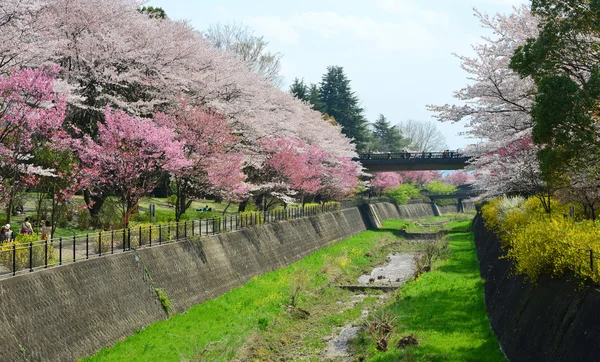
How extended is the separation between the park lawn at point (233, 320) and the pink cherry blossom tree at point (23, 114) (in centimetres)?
720

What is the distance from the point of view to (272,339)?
2384cm

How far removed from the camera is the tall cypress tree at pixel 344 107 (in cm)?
10162

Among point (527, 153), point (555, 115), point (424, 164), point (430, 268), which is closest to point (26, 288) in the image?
point (555, 115)

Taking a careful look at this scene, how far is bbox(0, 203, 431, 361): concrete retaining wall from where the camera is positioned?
17156 mm

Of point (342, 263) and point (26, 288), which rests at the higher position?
point (26, 288)

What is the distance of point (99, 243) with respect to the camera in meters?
23.0

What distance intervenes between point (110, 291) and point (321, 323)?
9132 mm

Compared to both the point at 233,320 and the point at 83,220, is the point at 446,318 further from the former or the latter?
the point at 83,220

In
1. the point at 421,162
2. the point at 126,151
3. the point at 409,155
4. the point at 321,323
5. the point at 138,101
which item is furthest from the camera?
the point at 409,155

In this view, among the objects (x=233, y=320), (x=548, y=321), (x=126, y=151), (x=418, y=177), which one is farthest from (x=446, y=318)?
(x=418, y=177)

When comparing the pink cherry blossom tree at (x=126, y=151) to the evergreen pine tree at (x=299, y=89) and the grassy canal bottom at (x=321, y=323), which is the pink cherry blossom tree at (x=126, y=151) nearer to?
the grassy canal bottom at (x=321, y=323)

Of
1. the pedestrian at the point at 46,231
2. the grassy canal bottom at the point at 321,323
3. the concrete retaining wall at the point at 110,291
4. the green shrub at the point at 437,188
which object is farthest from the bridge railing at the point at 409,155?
the green shrub at the point at 437,188

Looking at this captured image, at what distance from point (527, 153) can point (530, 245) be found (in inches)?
537

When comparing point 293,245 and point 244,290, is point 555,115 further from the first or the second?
point 293,245
